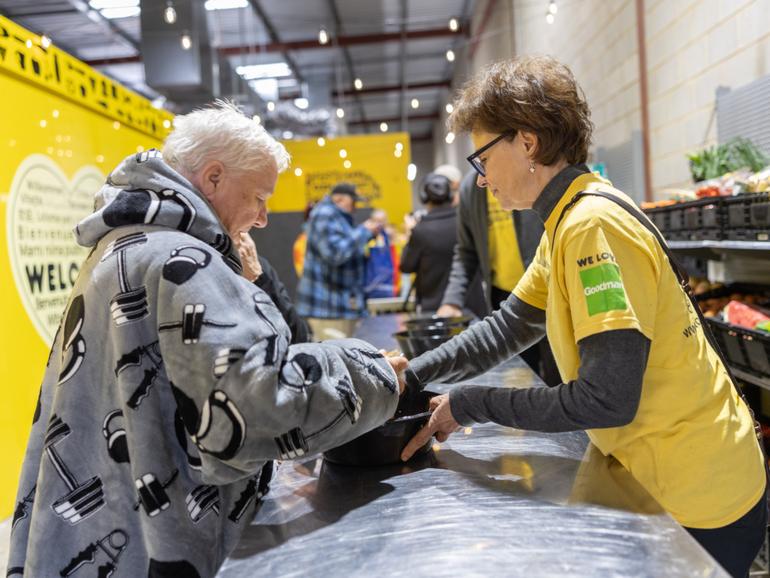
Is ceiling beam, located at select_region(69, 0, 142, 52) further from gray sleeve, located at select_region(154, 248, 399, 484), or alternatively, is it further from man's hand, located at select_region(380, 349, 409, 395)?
gray sleeve, located at select_region(154, 248, 399, 484)

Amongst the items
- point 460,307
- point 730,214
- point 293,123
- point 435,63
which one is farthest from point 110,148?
point 435,63

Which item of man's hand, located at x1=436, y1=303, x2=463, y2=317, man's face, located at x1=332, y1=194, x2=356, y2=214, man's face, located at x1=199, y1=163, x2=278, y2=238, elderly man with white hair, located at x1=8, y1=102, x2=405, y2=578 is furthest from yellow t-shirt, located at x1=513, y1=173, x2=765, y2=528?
man's face, located at x1=332, y1=194, x2=356, y2=214

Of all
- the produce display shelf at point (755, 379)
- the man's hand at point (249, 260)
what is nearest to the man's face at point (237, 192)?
the man's hand at point (249, 260)

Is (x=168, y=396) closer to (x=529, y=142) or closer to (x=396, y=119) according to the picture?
(x=529, y=142)

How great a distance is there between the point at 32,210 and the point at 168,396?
3.42 meters

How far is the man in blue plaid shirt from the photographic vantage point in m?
5.25

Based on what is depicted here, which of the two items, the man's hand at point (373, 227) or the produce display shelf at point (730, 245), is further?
the man's hand at point (373, 227)

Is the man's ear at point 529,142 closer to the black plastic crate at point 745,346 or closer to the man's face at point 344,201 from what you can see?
the black plastic crate at point 745,346

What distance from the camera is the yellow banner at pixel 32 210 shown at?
3783 mm

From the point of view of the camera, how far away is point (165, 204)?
46.0 inches

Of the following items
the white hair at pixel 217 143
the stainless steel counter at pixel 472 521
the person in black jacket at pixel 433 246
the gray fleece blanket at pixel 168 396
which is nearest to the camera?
the stainless steel counter at pixel 472 521

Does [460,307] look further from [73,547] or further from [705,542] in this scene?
[73,547]

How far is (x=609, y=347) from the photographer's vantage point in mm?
1113

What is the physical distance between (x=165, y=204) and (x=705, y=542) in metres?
1.13
